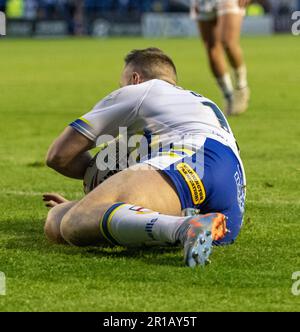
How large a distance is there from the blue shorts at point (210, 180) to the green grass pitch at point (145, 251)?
0.22 metres

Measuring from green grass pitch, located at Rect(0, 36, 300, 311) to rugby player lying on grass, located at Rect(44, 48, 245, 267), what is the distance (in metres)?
0.14

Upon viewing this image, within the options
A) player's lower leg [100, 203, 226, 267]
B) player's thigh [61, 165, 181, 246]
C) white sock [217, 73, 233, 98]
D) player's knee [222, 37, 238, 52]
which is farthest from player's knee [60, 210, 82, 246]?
player's knee [222, 37, 238, 52]

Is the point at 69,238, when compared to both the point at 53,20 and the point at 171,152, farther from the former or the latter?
the point at 53,20

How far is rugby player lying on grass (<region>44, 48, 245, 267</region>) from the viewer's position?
4961mm

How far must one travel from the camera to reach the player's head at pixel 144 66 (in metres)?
5.65

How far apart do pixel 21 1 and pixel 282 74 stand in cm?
2305

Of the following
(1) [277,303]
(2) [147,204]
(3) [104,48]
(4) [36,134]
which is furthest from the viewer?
(3) [104,48]

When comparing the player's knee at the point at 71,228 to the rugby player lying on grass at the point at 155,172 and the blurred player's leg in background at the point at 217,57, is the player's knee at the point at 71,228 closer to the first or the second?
the rugby player lying on grass at the point at 155,172

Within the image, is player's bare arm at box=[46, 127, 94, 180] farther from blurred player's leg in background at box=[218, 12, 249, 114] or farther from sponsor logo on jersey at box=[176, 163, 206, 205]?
blurred player's leg in background at box=[218, 12, 249, 114]

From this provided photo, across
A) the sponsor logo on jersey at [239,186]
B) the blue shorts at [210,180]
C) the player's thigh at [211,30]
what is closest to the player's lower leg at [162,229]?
the blue shorts at [210,180]

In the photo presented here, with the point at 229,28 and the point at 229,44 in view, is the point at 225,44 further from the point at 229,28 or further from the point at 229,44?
the point at 229,28

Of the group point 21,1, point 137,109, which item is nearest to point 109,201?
point 137,109

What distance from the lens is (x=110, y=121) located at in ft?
17.8

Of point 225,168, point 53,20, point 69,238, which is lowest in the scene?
point 53,20
